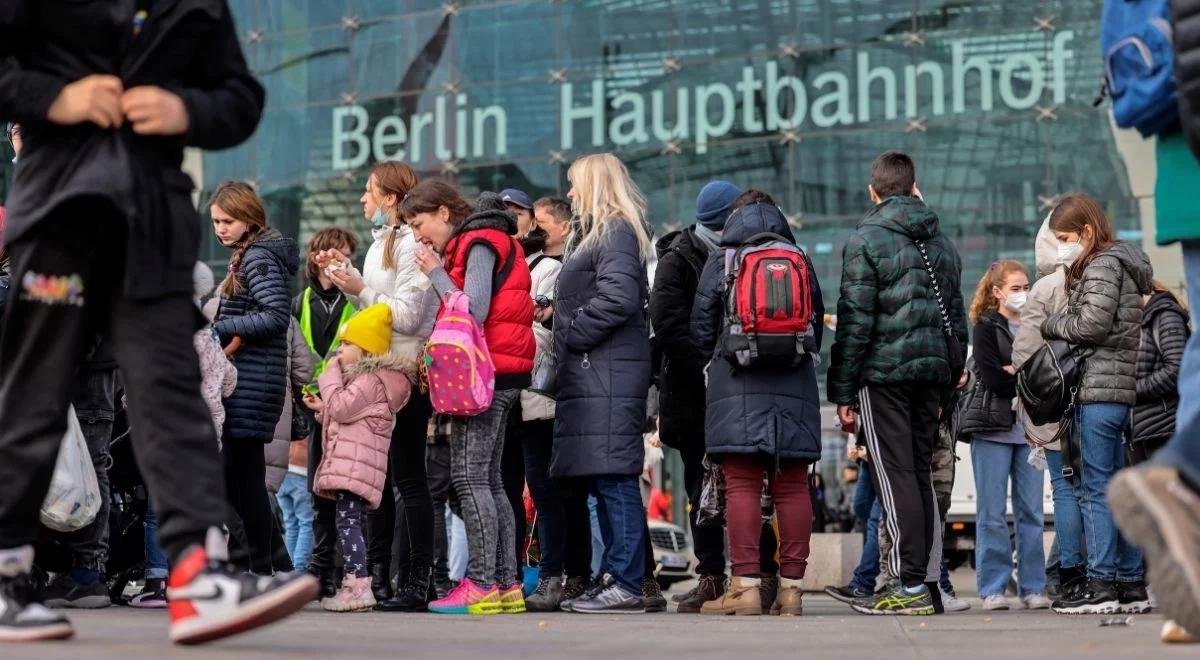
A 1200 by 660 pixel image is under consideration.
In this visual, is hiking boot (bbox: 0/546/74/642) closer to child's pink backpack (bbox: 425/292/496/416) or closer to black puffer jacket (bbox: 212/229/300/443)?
child's pink backpack (bbox: 425/292/496/416)

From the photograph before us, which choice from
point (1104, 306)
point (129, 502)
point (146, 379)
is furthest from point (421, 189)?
point (146, 379)

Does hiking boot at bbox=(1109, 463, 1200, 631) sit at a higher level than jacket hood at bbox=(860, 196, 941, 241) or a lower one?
lower

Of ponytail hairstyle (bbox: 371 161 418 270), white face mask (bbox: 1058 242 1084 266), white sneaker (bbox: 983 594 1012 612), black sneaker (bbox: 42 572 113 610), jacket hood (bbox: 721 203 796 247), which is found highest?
ponytail hairstyle (bbox: 371 161 418 270)

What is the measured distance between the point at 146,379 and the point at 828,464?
66.7 ft

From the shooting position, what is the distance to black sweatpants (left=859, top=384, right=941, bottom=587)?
25.4ft

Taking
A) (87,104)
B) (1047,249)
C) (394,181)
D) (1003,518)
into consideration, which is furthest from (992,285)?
(87,104)

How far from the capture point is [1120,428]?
819 cm

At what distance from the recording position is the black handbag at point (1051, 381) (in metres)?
8.34

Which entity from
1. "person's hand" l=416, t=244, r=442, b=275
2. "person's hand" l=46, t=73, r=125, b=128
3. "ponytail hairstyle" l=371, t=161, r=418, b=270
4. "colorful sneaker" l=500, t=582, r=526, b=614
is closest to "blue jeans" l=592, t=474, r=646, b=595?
"colorful sneaker" l=500, t=582, r=526, b=614

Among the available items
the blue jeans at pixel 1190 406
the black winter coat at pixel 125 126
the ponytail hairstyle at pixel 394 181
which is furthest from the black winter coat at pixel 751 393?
the black winter coat at pixel 125 126

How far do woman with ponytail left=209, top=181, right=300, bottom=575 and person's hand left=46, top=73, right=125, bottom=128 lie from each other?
4.02m

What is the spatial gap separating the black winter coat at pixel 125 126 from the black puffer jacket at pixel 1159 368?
16.3 ft

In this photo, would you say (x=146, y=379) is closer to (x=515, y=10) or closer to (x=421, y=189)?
(x=421, y=189)

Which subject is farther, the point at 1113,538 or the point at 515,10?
the point at 515,10
